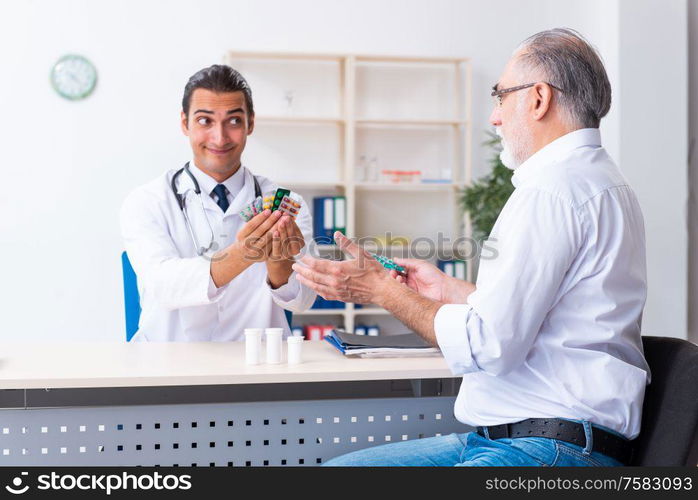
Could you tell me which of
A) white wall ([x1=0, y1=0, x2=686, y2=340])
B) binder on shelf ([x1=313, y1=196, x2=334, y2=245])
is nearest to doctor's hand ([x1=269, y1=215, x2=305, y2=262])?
binder on shelf ([x1=313, y1=196, x2=334, y2=245])

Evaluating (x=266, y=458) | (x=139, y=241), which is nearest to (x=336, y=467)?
(x=266, y=458)

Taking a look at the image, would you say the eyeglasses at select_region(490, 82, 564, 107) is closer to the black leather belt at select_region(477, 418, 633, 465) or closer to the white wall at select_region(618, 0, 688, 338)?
the black leather belt at select_region(477, 418, 633, 465)

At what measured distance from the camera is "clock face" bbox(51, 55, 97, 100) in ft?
14.9

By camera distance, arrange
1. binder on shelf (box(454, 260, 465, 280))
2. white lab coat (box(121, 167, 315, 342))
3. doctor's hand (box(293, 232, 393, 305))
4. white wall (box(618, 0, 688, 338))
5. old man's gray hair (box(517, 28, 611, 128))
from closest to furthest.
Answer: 1. old man's gray hair (box(517, 28, 611, 128))
2. doctor's hand (box(293, 232, 393, 305))
3. white lab coat (box(121, 167, 315, 342))
4. white wall (box(618, 0, 688, 338))
5. binder on shelf (box(454, 260, 465, 280))

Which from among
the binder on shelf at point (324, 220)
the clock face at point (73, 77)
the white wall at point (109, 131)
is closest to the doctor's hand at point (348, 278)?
the binder on shelf at point (324, 220)

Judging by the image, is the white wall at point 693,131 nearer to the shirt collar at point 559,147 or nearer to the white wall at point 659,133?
the white wall at point 659,133

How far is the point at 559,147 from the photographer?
1537 millimetres

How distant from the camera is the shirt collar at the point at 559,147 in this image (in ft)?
5.02

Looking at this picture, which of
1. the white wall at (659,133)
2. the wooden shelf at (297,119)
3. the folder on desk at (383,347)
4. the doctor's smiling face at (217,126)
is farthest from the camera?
the white wall at (659,133)

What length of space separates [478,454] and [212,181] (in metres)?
1.53

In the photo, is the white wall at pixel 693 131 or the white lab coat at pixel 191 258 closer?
the white lab coat at pixel 191 258

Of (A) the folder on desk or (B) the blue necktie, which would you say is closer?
(A) the folder on desk

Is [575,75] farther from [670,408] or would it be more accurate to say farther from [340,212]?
[340,212]
